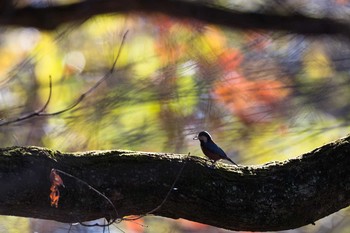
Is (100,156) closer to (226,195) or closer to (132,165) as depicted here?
(132,165)

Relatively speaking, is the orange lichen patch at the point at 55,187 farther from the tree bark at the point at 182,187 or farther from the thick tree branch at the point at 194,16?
the thick tree branch at the point at 194,16

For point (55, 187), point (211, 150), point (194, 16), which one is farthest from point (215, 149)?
point (55, 187)

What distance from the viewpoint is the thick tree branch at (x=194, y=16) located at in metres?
2.28

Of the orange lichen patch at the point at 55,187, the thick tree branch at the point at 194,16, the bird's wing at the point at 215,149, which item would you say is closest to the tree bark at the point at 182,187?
the orange lichen patch at the point at 55,187

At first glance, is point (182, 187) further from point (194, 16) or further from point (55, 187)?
point (194, 16)

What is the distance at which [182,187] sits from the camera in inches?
79.0

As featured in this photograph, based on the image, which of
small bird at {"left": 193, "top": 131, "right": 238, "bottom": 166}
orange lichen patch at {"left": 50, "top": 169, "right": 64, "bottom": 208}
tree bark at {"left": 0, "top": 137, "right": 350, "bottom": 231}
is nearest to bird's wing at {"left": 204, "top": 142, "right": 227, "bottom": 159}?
small bird at {"left": 193, "top": 131, "right": 238, "bottom": 166}

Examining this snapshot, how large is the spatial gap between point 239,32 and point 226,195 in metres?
A: 0.62

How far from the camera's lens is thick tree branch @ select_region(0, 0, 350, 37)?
7.47ft

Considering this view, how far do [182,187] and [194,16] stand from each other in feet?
2.12

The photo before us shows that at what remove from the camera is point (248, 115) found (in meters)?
3.33

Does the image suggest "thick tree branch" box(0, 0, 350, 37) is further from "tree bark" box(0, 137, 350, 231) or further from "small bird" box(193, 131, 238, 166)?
"small bird" box(193, 131, 238, 166)

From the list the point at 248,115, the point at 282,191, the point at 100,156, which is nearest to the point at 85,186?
the point at 100,156

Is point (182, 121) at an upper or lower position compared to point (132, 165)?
upper
